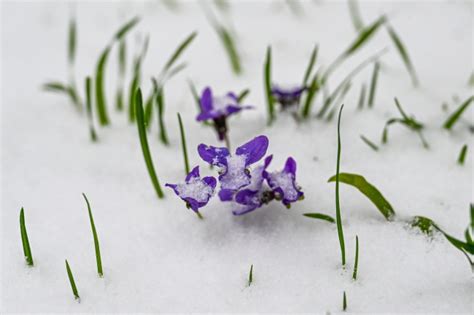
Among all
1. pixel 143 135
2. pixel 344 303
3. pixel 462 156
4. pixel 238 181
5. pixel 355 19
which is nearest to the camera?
pixel 344 303

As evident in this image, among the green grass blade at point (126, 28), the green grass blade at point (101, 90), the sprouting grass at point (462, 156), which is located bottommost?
the sprouting grass at point (462, 156)

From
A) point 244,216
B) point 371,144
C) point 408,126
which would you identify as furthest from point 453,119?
point 244,216

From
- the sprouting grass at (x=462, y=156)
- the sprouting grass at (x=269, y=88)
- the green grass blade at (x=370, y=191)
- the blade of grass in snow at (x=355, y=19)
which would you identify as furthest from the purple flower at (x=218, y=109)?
the blade of grass in snow at (x=355, y=19)

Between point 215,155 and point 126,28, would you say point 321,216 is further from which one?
point 126,28

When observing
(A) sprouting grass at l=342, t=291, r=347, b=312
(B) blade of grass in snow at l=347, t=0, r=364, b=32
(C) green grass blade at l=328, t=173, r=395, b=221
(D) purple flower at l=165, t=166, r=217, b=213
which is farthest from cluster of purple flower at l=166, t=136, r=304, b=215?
(B) blade of grass in snow at l=347, t=0, r=364, b=32

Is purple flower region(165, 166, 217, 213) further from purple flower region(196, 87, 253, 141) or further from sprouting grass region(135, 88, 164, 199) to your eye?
purple flower region(196, 87, 253, 141)

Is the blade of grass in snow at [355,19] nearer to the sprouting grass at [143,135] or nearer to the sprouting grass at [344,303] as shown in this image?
the sprouting grass at [143,135]
